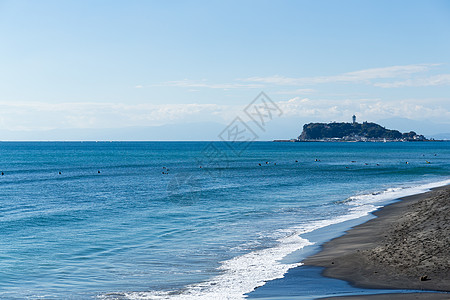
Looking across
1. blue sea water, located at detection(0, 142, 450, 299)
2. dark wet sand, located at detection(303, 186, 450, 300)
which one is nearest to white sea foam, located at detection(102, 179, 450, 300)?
→ blue sea water, located at detection(0, 142, 450, 299)

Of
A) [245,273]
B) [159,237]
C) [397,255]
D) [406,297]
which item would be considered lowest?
[159,237]

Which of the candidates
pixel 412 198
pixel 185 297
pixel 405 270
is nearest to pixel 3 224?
pixel 185 297

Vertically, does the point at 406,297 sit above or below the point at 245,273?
above

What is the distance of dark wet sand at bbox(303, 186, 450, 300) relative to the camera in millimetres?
13477

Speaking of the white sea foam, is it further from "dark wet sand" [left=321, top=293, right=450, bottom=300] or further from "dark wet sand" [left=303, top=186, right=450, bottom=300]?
"dark wet sand" [left=321, top=293, right=450, bottom=300]

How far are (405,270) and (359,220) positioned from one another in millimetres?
12702

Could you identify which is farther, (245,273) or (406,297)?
(245,273)

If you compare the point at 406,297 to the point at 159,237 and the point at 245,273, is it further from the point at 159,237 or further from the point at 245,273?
the point at 159,237

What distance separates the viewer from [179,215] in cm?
3069

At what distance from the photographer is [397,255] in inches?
630

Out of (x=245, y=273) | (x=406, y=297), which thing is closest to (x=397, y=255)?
(x=406, y=297)

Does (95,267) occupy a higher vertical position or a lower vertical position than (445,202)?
lower

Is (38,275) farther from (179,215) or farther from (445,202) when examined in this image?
(445,202)

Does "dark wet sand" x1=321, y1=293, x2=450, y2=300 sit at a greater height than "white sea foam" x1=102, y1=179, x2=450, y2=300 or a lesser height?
greater
